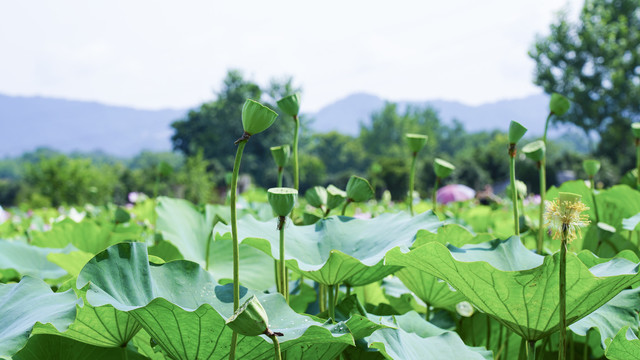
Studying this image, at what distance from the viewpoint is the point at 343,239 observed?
65 cm

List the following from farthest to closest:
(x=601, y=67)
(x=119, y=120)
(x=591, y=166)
→ (x=119, y=120) < (x=601, y=67) < (x=591, y=166)

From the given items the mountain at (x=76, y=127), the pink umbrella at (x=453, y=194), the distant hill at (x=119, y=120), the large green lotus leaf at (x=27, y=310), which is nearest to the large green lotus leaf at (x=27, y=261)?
the large green lotus leaf at (x=27, y=310)

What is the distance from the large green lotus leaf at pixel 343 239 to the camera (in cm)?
53

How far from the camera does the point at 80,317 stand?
40cm

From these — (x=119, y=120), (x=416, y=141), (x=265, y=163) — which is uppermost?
(x=416, y=141)

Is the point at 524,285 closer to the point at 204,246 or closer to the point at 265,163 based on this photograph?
the point at 204,246

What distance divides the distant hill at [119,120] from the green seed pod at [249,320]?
6130 inches

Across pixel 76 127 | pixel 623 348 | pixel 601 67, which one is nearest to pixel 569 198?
pixel 623 348

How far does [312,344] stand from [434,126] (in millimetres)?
38881

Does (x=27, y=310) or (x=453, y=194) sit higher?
(x=27, y=310)

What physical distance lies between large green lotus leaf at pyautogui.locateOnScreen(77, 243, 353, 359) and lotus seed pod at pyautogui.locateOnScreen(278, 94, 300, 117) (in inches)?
10.6

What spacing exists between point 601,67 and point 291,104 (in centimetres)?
1790

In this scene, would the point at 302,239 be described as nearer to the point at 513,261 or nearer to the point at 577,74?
the point at 513,261

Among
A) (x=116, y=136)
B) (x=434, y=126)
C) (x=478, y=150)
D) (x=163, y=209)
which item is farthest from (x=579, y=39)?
(x=116, y=136)
